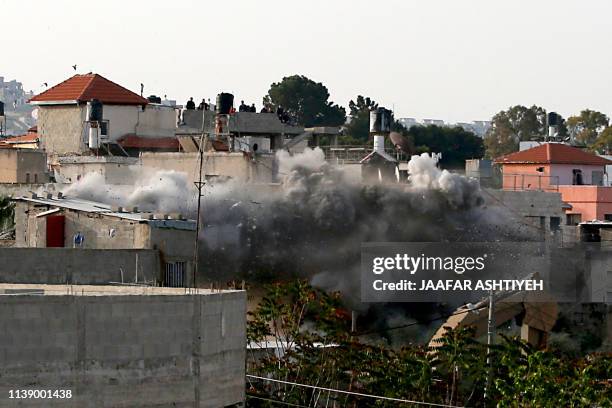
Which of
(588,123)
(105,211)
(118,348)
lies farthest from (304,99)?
(118,348)

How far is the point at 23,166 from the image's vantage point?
61.8m

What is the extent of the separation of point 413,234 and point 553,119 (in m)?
35.6

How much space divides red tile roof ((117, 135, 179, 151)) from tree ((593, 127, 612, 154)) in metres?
53.4

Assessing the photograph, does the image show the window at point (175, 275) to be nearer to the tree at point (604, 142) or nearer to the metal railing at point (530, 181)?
the metal railing at point (530, 181)

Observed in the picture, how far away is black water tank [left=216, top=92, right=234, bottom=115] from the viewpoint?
66.5 metres

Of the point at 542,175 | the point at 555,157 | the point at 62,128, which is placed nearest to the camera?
the point at 62,128

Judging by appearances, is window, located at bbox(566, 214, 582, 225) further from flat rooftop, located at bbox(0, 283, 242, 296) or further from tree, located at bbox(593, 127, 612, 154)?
tree, located at bbox(593, 127, 612, 154)

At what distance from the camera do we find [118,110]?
67.4 metres

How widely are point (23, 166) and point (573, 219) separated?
2179 cm

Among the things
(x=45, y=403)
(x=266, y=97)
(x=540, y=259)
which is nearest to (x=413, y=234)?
(x=540, y=259)

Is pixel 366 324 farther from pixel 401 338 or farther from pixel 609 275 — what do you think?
pixel 609 275

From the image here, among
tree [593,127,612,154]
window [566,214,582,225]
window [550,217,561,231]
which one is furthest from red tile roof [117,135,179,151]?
tree [593,127,612,154]

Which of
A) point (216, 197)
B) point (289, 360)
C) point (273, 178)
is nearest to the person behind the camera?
point (289, 360)

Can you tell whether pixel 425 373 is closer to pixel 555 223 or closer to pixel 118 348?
pixel 118 348
